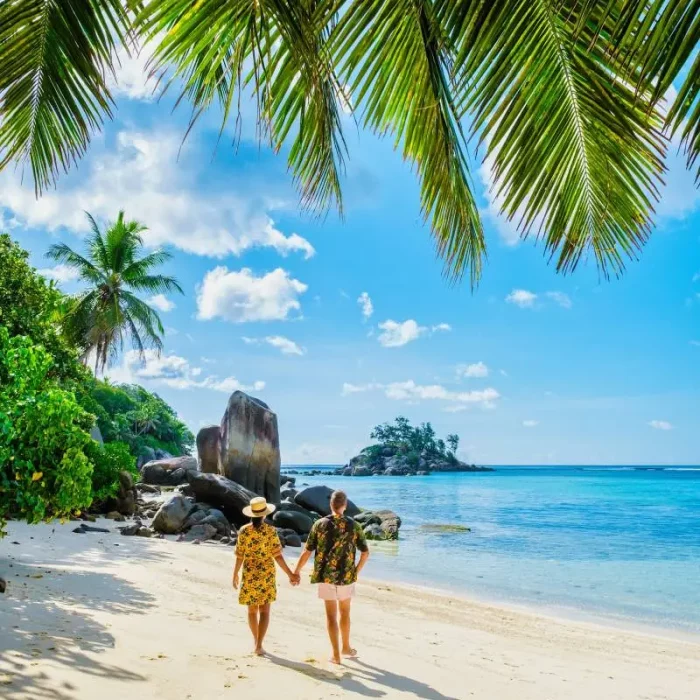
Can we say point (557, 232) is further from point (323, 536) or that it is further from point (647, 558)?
point (647, 558)

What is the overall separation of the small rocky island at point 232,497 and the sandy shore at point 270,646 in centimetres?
451

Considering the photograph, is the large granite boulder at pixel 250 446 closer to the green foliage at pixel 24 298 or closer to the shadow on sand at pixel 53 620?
the green foliage at pixel 24 298

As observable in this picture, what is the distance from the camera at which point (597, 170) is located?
2.97 metres

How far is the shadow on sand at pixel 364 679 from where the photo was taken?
5355 mm

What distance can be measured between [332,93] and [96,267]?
1100 inches

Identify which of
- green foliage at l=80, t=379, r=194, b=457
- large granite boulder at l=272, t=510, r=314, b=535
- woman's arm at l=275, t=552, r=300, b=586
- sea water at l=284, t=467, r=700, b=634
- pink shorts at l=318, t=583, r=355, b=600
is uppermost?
green foliage at l=80, t=379, r=194, b=457

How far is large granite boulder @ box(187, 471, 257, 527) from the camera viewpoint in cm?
1798

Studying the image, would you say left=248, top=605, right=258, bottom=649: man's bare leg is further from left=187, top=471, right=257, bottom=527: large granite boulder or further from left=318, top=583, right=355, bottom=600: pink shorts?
left=187, top=471, right=257, bottom=527: large granite boulder

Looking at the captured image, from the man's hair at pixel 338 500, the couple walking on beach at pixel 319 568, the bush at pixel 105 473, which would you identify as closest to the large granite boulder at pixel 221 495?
the bush at pixel 105 473

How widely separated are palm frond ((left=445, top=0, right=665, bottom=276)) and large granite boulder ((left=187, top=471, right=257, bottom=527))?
52.7ft

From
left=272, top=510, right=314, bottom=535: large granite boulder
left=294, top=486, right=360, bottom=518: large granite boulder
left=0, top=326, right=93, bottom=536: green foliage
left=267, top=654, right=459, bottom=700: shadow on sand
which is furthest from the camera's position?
left=294, top=486, right=360, bottom=518: large granite boulder

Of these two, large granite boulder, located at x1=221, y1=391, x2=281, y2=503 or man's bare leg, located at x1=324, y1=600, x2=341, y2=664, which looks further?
large granite boulder, located at x1=221, y1=391, x2=281, y2=503

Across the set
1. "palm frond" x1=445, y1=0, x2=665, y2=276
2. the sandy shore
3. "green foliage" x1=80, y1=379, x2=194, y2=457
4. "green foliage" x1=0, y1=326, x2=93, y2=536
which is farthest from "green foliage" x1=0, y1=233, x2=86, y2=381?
"green foliage" x1=80, y1=379, x2=194, y2=457

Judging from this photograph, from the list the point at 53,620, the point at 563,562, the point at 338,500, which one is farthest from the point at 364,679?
the point at 563,562
